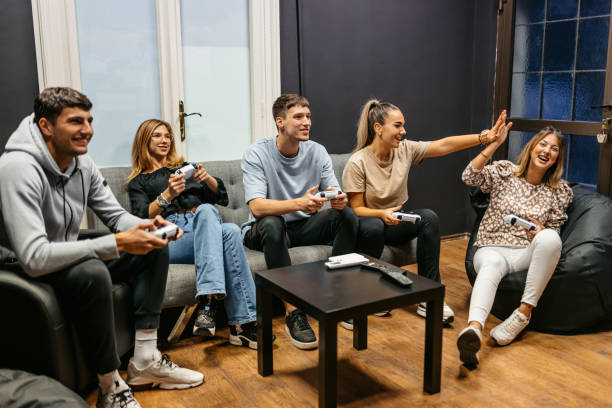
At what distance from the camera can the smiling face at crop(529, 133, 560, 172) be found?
8.99 feet

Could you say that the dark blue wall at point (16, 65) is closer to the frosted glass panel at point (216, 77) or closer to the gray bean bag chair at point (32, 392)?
the frosted glass panel at point (216, 77)

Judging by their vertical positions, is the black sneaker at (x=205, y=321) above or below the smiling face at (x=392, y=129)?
below

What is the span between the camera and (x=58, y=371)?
1.79 metres

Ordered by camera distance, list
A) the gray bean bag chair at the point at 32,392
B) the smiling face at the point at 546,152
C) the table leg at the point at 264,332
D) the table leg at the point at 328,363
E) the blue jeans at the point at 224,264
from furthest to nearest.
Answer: the smiling face at the point at 546,152, the blue jeans at the point at 224,264, the table leg at the point at 264,332, the table leg at the point at 328,363, the gray bean bag chair at the point at 32,392

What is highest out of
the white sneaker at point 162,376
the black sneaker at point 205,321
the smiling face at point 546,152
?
the smiling face at point 546,152

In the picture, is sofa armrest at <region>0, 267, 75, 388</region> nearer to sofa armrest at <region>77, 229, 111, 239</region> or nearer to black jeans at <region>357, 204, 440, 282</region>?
sofa armrest at <region>77, 229, 111, 239</region>

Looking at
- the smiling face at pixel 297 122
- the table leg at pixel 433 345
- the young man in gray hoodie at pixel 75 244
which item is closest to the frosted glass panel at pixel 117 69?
the smiling face at pixel 297 122

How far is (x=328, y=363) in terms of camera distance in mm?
1877

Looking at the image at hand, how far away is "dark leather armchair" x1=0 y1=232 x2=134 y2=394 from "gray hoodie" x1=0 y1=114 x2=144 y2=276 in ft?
0.23

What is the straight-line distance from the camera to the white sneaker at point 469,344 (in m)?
2.31

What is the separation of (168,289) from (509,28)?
3.11 meters

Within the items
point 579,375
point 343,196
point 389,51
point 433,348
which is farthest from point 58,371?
point 389,51

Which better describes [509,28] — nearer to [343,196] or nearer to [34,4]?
[343,196]

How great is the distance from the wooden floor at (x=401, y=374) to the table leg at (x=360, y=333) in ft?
0.12
